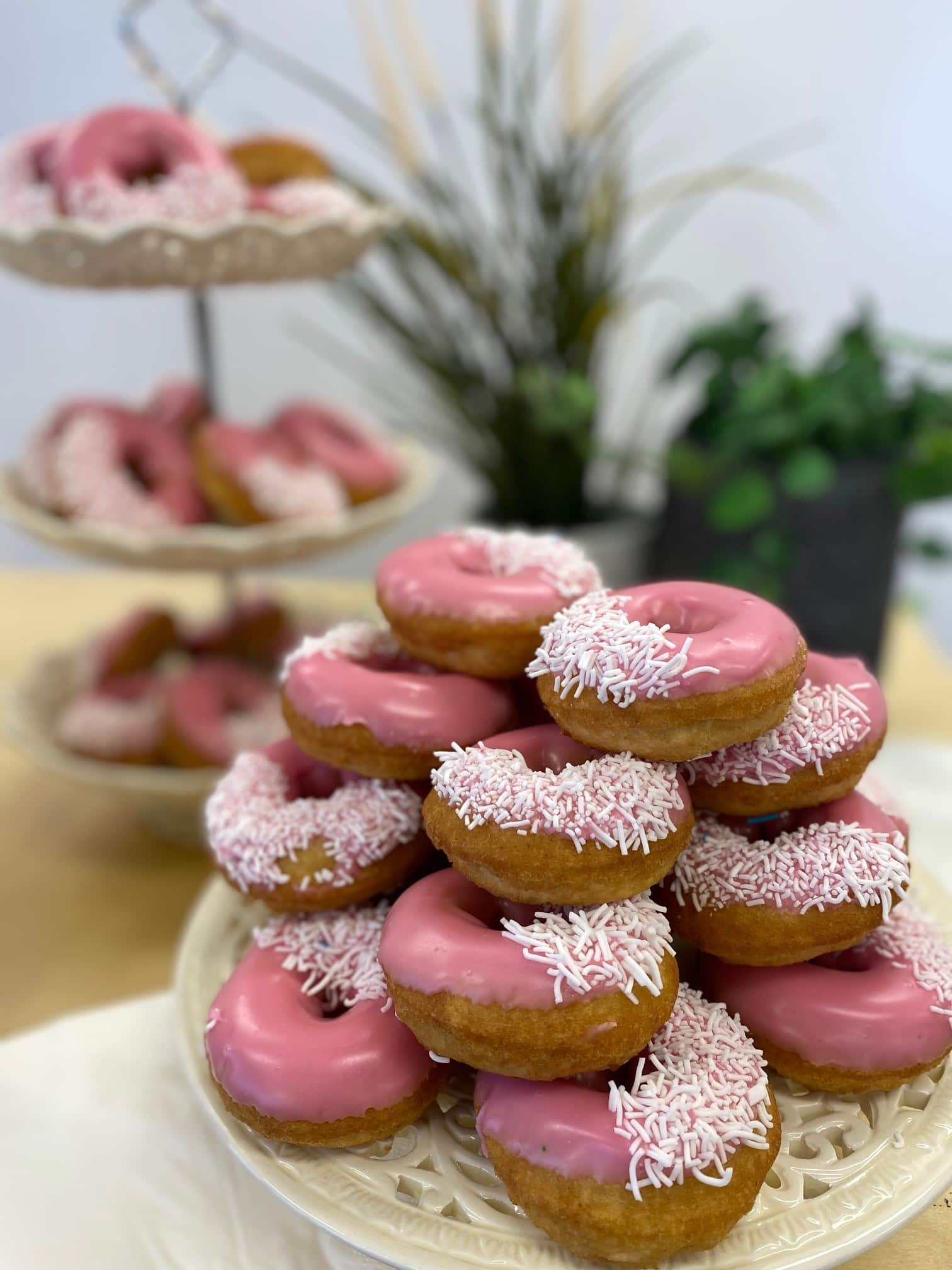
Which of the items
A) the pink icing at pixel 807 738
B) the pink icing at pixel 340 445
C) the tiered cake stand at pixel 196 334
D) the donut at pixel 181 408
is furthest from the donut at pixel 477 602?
the donut at pixel 181 408

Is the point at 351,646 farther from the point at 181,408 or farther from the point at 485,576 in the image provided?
the point at 181,408

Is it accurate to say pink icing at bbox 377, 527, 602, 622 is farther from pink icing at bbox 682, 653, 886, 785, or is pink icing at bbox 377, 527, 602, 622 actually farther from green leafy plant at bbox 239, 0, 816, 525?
green leafy plant at bbox 239, 0, 816, 525

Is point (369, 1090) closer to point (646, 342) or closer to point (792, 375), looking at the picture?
point (792, 375)

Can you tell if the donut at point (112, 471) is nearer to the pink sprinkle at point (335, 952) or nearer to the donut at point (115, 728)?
the donut at point (115, 728)

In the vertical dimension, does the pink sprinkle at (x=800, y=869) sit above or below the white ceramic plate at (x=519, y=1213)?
above

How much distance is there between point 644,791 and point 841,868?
0.40 ft

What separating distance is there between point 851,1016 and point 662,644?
0.22m

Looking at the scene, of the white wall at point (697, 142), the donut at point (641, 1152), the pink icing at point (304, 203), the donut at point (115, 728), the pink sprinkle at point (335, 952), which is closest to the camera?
the donut at point (641, 1152)

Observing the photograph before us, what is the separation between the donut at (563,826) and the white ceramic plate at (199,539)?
0.47m

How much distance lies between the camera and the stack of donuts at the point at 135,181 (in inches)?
35.0

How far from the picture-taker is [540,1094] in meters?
0.51

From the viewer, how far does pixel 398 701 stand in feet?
1.99

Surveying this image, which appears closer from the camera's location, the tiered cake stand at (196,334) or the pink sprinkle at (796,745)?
the pink sprinkle at (796,745)

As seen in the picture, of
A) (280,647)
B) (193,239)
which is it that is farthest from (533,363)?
(193,239)
